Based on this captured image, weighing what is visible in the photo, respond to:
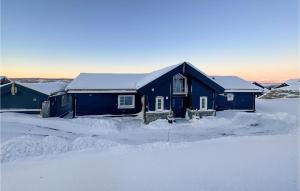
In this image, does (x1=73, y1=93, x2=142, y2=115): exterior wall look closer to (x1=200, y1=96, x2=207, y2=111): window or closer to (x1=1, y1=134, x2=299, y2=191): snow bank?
(x1=200, y1=96, x2=207, y2=111): window

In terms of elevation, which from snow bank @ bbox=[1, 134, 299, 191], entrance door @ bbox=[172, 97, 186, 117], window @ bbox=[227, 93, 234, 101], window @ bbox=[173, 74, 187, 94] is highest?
window @ bbox=[173, 74, 187, 94]

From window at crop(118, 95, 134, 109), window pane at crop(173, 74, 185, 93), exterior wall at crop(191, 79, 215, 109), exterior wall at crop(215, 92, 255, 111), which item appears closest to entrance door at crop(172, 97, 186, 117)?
window pane at crop(173, 74, 185, 93)

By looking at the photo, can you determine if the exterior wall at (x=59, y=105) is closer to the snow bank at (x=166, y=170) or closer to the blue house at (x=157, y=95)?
the blue house at (x=157, y=95)

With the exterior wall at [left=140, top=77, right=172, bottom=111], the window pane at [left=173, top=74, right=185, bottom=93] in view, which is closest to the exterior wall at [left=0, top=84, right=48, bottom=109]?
the exterior wall at [left=140, top=77, right=172, bottom=111]

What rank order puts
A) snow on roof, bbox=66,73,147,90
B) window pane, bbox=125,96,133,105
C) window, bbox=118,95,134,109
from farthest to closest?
1. window pane, bbox=125,96,133,105
2. window, bbox=118,95,134,109
3. snow on roof, bbox=66,73,147,90

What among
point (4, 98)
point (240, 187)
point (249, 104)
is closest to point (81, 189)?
point (240, 187)

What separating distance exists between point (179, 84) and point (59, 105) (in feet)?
47.7

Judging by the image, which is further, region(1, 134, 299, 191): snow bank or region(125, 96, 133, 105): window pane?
region(125, 96, 133, 105): window pane

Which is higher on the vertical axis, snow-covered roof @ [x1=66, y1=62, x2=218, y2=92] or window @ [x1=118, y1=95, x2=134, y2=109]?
snow-covered roof @ [x1=66, y1=62, x2=218, y2=92]

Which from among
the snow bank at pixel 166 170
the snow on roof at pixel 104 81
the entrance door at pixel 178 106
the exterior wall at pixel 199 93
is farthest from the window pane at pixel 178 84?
the snow bank at pixel 166 170

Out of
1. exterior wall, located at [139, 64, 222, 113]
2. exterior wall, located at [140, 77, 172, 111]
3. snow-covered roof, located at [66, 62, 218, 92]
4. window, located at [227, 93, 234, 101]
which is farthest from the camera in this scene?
window, located at [227, 93, 234, 101]

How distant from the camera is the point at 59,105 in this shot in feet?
95.3

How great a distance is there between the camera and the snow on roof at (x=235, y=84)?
31.0 m

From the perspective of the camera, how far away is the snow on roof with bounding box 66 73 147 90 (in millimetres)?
26361
